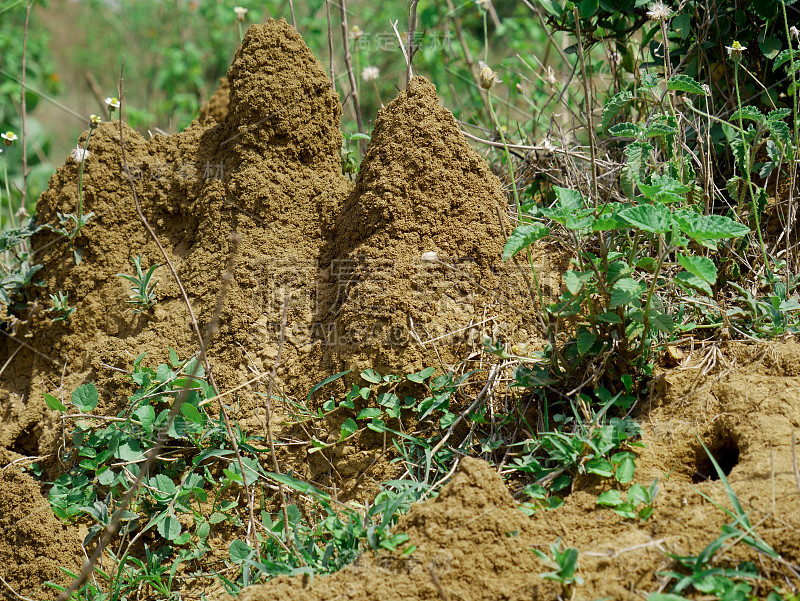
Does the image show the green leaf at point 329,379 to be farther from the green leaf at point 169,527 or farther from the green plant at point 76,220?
the green plant at point 76,220

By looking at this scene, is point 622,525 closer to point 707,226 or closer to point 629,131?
point 707,226

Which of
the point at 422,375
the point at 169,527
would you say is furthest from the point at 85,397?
the point at 422,375

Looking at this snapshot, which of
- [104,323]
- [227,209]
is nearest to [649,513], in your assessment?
[227,209]

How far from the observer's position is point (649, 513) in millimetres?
1606

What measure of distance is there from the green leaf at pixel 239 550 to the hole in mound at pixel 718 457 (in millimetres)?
1207

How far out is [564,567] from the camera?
1.45m

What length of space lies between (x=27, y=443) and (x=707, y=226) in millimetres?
2273

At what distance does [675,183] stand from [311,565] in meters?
1.42

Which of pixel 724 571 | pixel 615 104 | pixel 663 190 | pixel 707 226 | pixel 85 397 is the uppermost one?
pixel 615 104

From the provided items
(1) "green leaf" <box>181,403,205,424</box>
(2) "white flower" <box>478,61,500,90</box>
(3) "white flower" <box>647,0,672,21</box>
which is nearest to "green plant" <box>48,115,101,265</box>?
(1) "green leaf" <box>181,403,205,424</box>

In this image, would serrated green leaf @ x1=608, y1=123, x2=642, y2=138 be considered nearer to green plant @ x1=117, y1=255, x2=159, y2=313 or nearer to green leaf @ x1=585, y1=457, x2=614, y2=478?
green leaf @ x1=585, y1=457, x2=614, y2=478

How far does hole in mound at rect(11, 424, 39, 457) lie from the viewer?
233 cm

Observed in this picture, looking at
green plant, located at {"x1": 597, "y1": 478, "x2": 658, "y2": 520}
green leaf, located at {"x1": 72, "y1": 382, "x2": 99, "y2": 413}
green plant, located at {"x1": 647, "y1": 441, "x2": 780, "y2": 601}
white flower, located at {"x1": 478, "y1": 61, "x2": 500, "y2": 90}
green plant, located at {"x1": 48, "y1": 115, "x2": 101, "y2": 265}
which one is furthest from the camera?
green plant, located at {"x1": 48, "y1": 115, "x2": 101, "y2": 265}

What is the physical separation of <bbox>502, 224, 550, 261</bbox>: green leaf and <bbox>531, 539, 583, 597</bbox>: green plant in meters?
0.72
